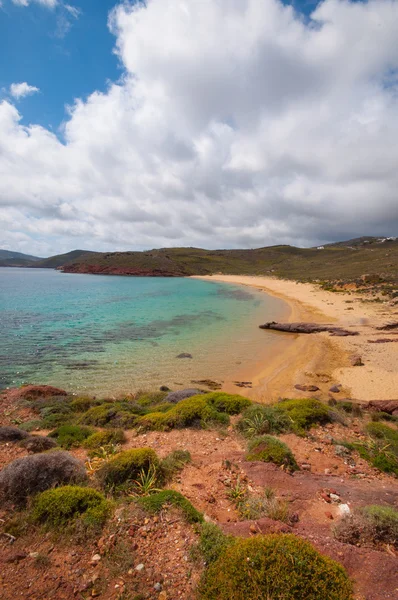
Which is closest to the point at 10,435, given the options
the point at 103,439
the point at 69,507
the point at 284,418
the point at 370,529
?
the point at 103,439

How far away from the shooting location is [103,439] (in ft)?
28.8

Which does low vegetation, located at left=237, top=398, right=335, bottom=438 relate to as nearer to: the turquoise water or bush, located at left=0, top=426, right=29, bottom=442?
bush, located at left=0, top=426, right=29, bottom=442

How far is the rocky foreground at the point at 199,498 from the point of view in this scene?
390cm

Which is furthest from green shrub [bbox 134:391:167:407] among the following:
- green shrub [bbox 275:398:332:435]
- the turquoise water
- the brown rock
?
the brown rock

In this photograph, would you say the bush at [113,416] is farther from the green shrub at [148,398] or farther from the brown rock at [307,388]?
the brown rock at [307,388]

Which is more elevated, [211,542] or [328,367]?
[211,542]

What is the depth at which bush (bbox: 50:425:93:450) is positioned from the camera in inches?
344

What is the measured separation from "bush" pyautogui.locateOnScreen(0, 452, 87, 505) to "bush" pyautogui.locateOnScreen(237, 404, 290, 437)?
527cm

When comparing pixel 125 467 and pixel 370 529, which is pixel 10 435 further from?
pixel 370 529

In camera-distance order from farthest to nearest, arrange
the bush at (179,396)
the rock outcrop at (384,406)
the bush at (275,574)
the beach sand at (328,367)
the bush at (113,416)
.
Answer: the beach sand at (328,367) < the bush at (179,396) < the rock outcrop at (384,406) < the bush at (113,416) < the bush at (275,574)

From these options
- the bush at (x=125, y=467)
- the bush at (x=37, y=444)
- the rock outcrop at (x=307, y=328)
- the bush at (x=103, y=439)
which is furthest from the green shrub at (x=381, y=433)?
the rock outcrop at (x=307, y=328)

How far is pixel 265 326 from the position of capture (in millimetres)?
31688

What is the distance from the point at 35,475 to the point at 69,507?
1.22 metres

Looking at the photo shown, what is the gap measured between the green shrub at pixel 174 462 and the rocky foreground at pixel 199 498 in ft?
0.12
